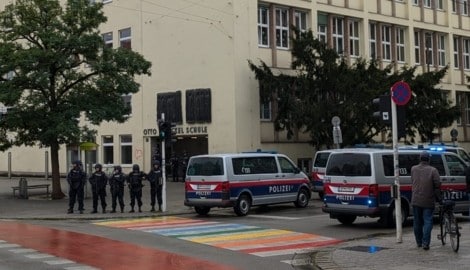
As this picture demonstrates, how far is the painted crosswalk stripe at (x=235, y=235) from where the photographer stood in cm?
1341

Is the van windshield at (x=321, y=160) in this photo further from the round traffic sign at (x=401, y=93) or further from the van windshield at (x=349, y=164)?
the round traffic sign at (x=401, y=93)

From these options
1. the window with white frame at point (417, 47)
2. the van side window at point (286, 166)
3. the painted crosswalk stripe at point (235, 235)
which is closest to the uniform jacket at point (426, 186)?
the painted crosswalk stripe at point (235, 235)

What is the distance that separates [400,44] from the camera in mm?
44719

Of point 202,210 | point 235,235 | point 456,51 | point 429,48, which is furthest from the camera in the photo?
point 456,51

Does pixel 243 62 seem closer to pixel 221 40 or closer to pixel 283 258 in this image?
pixel 221 40

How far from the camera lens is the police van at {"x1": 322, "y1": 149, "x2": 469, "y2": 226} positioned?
16.1 metres

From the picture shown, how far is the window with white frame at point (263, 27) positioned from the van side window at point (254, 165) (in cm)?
1559

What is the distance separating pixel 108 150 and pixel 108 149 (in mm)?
76

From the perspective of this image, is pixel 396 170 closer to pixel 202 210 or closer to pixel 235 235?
pixel 235 235

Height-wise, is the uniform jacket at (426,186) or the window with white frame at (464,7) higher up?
the window with white frame at (464,7)

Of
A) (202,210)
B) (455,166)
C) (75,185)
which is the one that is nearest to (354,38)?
(202,210)

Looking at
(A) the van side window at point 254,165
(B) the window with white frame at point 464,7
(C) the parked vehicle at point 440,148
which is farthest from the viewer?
(B) the window with white frame at point 464,7

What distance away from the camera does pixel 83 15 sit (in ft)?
92.4

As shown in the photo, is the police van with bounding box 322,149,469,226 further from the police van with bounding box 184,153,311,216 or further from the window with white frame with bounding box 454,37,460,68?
the window with white frame with bounding box 454,37,460,68
